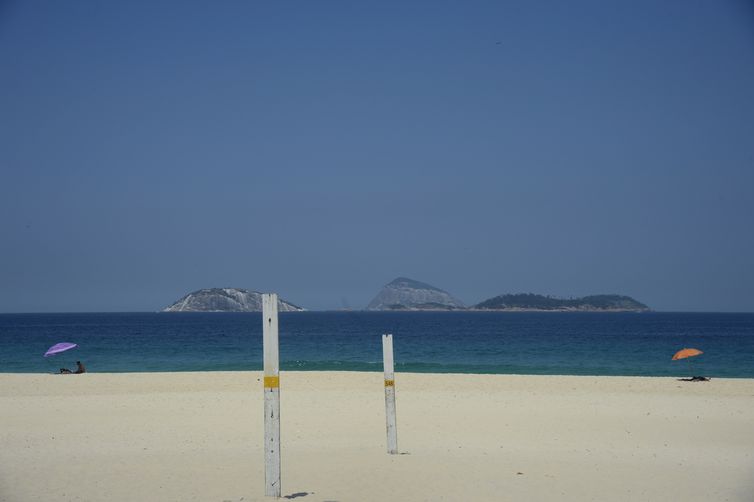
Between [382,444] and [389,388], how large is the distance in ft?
6.10

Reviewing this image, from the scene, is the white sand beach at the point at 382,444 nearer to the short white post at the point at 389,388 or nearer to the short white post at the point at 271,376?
the short white post at the point at 389,388

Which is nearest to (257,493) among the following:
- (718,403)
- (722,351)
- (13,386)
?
(718,403)

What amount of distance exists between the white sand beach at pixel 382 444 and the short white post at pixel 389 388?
0.69ft

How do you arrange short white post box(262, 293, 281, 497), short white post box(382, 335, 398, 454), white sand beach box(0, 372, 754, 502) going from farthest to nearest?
short white post box(382, 335, 398, 454) < white sand beach box(0, 372, 754, 502) < short white post box(262, 293, 281, 497)

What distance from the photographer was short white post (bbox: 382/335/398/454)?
1044 cm

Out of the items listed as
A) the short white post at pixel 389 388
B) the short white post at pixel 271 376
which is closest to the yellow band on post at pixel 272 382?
the short white post at pixel 271 376

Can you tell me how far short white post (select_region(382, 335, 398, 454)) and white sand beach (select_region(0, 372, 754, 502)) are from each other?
0.21 m

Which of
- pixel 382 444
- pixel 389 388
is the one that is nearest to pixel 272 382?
pixel 389 388

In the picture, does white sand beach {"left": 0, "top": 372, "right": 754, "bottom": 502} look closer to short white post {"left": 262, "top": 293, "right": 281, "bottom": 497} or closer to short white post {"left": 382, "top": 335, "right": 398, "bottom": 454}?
short white post {"left": 382, "top": 335, "right": 398, "bottom": 454}

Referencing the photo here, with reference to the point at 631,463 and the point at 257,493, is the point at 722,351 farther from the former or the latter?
the point at 257,493

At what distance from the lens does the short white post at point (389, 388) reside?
10438 millimetres

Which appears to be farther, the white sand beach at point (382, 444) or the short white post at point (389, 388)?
the short white post at point (389, 388)

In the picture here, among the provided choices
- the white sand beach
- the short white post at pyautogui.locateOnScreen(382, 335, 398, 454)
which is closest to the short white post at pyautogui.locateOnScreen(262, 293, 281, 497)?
the white sand beach

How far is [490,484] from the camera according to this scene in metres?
9.26
